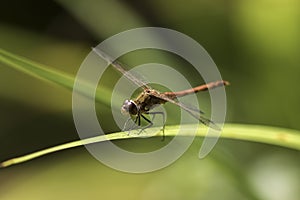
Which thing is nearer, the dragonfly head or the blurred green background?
the dragonfly head

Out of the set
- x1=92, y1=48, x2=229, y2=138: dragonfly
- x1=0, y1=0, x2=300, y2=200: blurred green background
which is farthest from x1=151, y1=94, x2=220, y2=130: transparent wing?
x1=0, y1=0, x2=300, y2=200: blurred green background

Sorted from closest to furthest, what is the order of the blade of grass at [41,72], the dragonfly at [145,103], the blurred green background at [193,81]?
the blade of grass at [41,72], the dragonfly at [145,103], the blurred green background at [193,81]

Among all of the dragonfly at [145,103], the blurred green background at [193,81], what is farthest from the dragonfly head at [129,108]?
the blurred green background at [193,81]

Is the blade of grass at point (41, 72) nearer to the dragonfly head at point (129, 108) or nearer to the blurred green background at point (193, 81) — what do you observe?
the dragonfly head at point (129, 108)

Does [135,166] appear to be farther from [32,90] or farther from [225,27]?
[225,27]

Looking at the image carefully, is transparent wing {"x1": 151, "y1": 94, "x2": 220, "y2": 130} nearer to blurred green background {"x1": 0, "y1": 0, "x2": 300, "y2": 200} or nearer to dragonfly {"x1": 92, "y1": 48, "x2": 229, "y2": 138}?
dragonfly {"x1": 92, "y1": 48, "x2": 229, "y2": 138}
